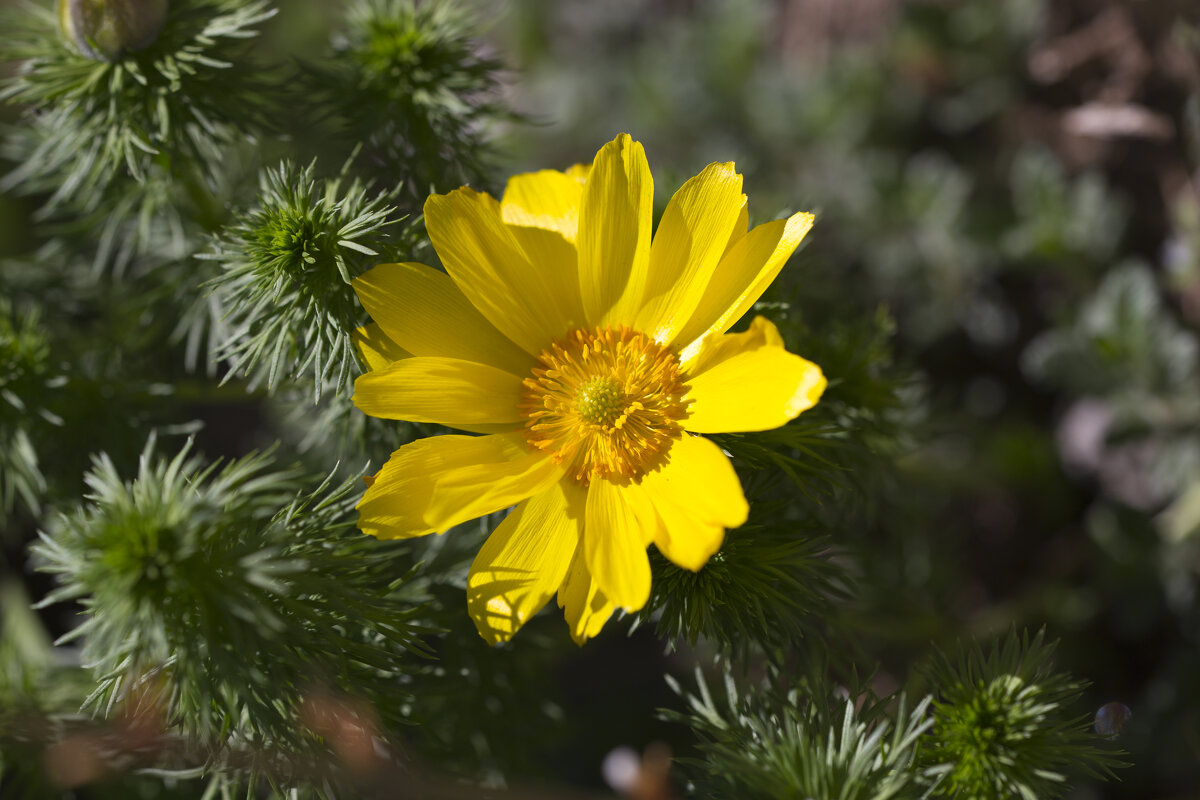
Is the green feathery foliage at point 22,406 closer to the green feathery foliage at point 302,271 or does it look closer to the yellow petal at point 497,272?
the green feathery foliage at point 302,271

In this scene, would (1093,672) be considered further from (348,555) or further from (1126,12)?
(348,555)

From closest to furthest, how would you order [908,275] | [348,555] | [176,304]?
[348,555]
[176,304]
[908,275]

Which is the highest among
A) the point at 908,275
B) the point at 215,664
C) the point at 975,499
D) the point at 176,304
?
Result: the point at 908,275

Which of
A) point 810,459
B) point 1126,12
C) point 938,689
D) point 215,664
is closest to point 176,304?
point 215,664

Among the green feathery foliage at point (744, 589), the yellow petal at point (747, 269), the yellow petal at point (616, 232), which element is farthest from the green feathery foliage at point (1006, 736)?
the yellow petal at point (616, 232)

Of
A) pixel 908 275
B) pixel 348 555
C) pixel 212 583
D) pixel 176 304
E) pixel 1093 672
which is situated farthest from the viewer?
pixel 908 275

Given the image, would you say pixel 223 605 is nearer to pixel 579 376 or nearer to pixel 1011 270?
pixel 579 376
